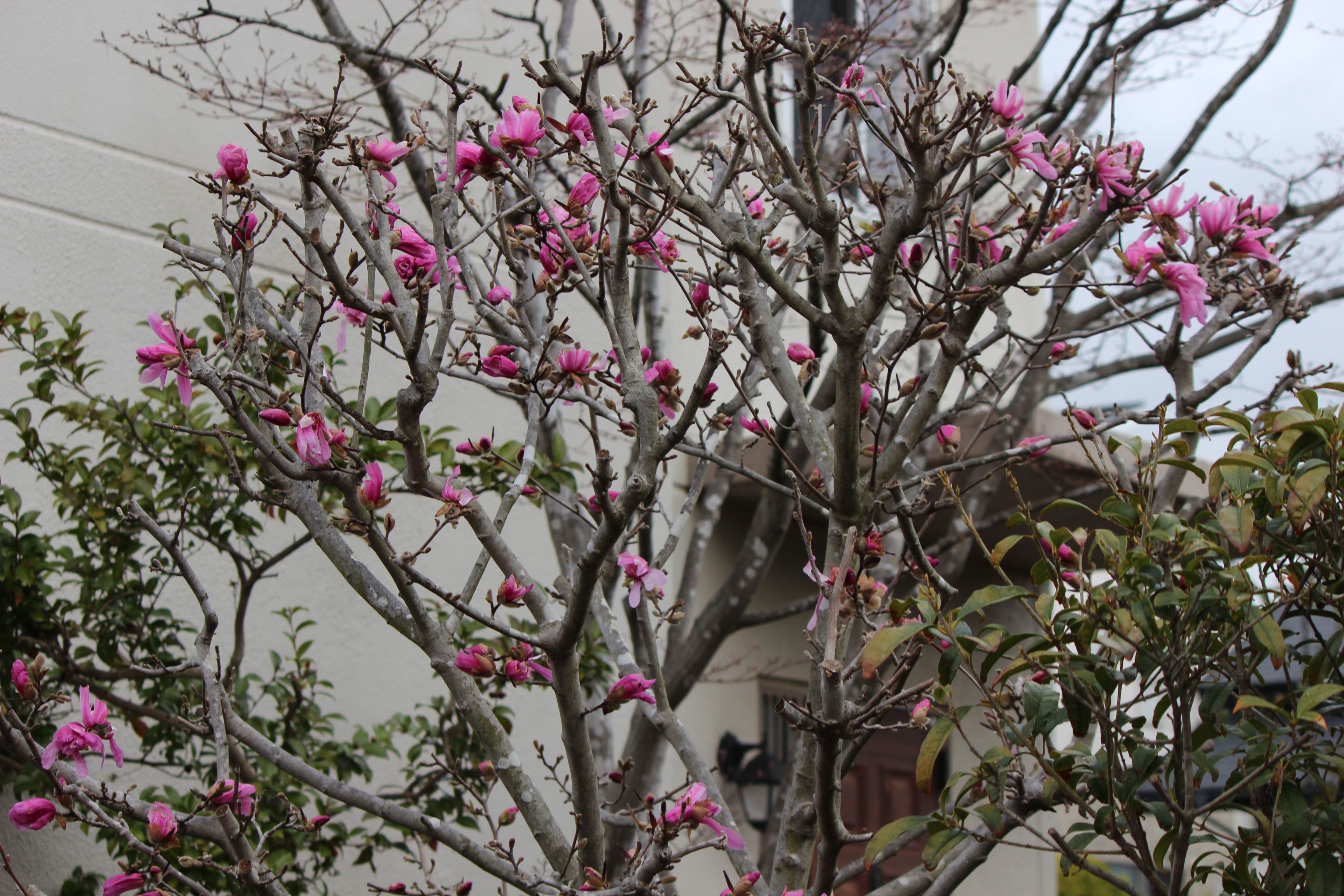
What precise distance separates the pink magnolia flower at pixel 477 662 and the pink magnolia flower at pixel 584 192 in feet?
2.90

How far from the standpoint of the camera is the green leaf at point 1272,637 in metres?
1.60

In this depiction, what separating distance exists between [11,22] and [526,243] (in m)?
3.14

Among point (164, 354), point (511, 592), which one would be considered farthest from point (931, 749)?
point (164, 354)

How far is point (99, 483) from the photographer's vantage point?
3322 millimetres

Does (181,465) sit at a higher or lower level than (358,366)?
lower

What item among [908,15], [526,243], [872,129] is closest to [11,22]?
[526,243]

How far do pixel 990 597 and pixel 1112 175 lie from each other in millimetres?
791

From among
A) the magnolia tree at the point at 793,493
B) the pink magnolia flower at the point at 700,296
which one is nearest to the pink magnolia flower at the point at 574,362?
the magnolia tree at the point at 793,493

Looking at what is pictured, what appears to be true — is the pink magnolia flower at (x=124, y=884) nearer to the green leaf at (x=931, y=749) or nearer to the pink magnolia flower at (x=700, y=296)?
the green leaf at (x=931, y=749)

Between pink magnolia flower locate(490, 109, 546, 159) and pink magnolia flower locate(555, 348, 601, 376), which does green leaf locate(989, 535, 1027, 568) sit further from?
pink magnolia flower locate(490, 109, 546, 159)

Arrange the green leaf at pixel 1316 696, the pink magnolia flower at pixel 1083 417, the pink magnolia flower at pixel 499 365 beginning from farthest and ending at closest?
1. the pink magnolia flower at pixel 499 365
2. the pink magnolia flower at pixel 1083 417
3. the green leaf at pixel 1316 696

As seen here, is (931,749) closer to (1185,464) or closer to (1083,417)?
(1185,464)

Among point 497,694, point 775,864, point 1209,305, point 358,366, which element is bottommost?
point 775,864

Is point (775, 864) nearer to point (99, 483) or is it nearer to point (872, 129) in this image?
point (872, 129)
